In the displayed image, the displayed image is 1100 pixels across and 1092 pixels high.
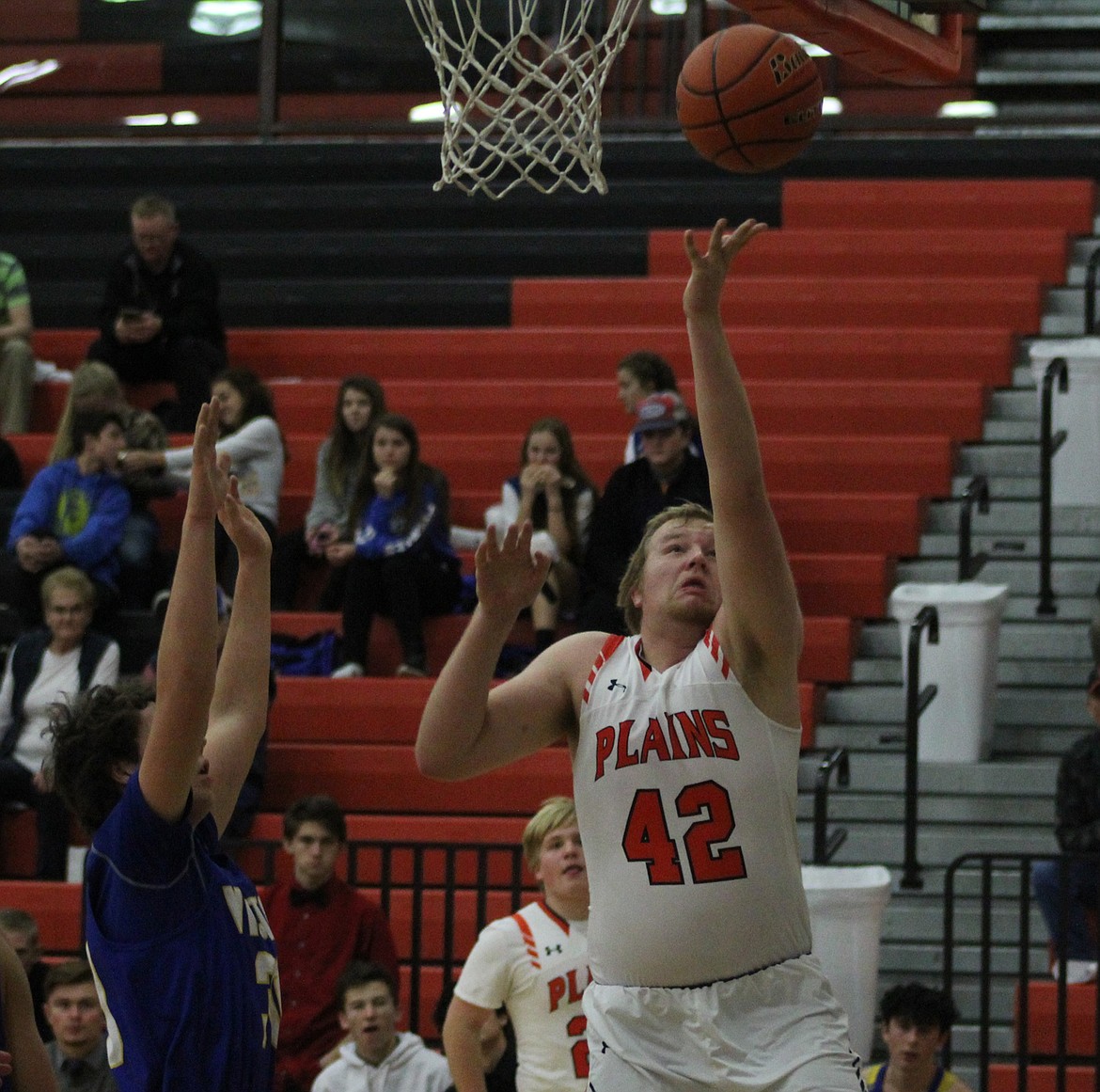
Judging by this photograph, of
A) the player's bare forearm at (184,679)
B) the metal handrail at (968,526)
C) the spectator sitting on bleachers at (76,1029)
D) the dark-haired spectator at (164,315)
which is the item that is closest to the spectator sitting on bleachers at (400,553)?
the dark-haired spectator at (164,315)

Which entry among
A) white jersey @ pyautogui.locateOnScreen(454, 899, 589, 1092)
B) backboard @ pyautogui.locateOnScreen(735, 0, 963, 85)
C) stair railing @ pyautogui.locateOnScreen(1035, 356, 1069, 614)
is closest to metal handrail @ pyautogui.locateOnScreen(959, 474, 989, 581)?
stair railing @ pyautogui.locateOnScreen(1035, 356, 1069, 614)

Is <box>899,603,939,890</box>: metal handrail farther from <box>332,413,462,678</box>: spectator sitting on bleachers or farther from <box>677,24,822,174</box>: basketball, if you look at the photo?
<box>677,24,822,174</box>: basketball

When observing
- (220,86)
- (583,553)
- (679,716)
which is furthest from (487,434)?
(679,716)

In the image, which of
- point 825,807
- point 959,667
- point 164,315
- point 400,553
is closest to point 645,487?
point 400,553

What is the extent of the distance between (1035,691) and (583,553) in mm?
2085

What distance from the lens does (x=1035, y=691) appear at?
9773 mm

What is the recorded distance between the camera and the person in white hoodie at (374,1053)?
7.34 meters

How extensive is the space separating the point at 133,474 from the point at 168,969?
21.5 feet

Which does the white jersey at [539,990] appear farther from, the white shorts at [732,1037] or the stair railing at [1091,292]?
the stair railing at [1091,292]

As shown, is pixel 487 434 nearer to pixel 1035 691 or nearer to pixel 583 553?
pixel 583 553

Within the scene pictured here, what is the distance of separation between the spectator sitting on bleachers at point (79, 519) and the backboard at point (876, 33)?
4691 mm

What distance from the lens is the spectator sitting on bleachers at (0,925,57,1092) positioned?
4422mm

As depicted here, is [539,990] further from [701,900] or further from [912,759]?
[912,759]

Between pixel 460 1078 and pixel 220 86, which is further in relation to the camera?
pixel 220 86
